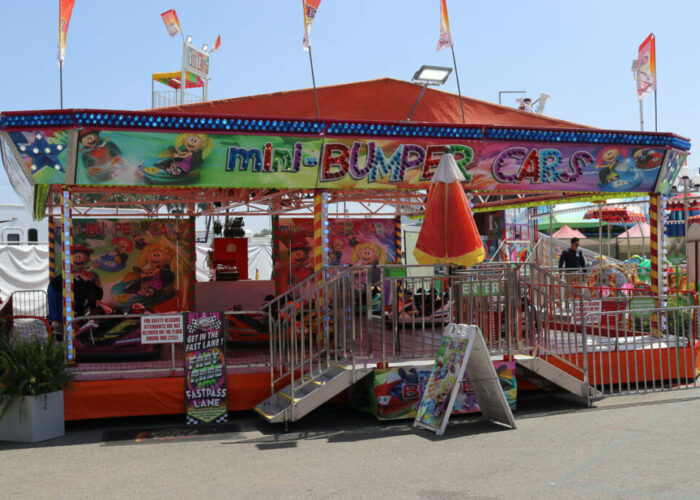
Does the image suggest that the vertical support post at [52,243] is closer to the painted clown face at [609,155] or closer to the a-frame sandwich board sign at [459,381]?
the a-frame sandwich board sign at [459,381]

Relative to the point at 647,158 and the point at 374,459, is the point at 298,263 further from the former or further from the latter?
the point at 374,459

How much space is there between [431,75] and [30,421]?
794 cm

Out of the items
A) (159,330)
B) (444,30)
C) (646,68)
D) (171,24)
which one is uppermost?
(171,24)

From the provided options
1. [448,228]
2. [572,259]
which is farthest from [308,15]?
[572,259]

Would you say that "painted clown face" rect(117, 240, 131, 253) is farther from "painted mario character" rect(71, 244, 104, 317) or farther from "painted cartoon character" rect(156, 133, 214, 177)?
"painted cartoon character" rect(156, 133, 214, 177)

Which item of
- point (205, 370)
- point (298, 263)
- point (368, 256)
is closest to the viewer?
point (205, 370)

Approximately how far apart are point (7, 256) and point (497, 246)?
1445 cm

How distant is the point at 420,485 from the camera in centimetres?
616

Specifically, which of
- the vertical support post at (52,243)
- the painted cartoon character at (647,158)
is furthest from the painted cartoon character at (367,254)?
the painted cartoon character at (647,158)

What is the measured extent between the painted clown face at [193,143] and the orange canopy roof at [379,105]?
181 centimetres

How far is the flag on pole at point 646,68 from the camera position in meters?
13.1

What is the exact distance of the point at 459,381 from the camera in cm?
805

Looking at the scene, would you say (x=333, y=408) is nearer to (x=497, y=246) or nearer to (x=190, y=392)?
(x=190, y=392)

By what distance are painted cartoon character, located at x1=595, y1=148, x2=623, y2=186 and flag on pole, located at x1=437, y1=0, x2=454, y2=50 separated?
3053mm
